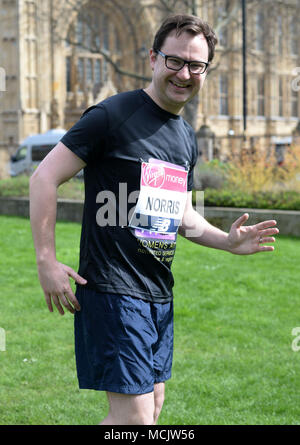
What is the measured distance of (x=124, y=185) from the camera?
2.87 metres

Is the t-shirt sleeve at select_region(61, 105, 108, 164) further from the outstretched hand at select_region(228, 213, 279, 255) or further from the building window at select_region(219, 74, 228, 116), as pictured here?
the building window at select_region(219, 74, 228, 116)

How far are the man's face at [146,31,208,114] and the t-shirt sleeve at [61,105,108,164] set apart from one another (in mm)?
279

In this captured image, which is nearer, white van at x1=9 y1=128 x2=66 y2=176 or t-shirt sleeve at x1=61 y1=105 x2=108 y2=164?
t-shirt sleeve at x1=61 y1=105 x2=108 y2=164

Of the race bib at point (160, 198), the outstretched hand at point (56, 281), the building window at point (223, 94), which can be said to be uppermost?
the building window at point (223, 94)

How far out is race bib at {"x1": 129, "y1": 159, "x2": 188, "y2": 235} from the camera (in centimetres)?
290

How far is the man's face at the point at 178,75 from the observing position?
9.43ft

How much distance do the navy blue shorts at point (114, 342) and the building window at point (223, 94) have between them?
154 ft

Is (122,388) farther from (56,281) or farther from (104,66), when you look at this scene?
(104,66)

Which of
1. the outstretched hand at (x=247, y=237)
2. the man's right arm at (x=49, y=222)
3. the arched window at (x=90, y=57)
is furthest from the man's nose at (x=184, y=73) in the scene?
the arched window at (x=90, y=57)

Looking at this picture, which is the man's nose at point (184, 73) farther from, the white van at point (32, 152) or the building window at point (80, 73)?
the building window at point (80, 73)

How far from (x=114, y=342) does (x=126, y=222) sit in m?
0.49

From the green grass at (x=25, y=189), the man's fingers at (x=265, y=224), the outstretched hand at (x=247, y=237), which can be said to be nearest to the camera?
the man's fingers at (x=265, y=224)

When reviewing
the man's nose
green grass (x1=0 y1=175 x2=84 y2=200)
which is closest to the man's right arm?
the man's nose

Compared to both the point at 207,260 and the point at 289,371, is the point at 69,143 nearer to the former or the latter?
the point at 289,371
